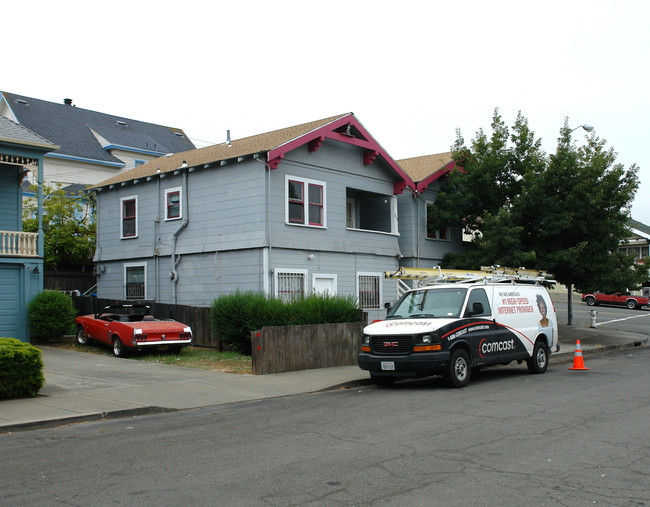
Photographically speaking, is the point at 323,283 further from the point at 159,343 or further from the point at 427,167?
the point at 427,167

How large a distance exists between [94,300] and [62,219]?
26.6ft

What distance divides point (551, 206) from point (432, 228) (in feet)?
15.5

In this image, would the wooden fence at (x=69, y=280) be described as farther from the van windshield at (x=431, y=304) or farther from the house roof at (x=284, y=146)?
the van windshield at (x=431, y=304)

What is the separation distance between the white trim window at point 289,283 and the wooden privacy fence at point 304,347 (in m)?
4.25

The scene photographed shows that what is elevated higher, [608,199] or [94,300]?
[608,199]

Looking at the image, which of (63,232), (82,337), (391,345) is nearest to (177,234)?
(82,337)

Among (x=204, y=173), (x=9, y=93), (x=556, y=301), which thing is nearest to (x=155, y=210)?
(x=204, y=173)

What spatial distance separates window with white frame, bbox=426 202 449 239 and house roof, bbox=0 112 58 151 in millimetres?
13926

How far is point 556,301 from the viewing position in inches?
2146

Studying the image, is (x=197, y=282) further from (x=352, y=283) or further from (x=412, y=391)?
(x=412, y=391)

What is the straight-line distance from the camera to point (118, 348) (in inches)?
677

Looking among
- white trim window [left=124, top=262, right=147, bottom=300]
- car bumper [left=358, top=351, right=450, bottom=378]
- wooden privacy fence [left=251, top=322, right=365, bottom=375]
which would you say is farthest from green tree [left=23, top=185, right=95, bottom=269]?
car bumper [left=358, top=351, right=450, bottom=378]

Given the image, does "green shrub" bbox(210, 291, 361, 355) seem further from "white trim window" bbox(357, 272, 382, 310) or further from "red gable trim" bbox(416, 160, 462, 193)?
"red gable trim" bbox(416, 160, 462, 193)

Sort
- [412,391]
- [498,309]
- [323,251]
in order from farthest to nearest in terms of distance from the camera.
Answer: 1. [323,251]
2. [498,309]
3. [412,391]
